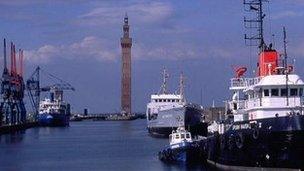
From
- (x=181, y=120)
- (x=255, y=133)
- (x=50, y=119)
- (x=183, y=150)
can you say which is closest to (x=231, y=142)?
(x=255, y=133)

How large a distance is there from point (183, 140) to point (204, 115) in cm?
4996

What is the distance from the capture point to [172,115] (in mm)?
102438

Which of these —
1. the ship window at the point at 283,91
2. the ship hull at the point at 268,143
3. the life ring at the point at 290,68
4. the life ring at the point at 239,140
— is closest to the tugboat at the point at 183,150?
the ship hull at the point at 268,143

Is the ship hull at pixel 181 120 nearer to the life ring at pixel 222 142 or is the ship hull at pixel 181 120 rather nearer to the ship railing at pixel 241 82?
the ship railing at pixel 241 82

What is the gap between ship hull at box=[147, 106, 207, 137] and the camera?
310ft

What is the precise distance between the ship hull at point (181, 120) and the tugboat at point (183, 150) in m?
28.7

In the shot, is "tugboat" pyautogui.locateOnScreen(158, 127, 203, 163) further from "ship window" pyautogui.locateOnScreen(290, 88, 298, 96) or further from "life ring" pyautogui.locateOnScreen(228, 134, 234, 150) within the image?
"ship window" pyautogui.locateOnScreen(290, 88, 298, 96)

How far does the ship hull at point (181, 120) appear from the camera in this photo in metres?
94.6

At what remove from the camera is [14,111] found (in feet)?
565

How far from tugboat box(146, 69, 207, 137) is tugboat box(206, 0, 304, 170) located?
36.9 m

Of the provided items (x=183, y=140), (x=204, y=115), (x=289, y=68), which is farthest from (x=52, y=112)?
(x=289, y=68)

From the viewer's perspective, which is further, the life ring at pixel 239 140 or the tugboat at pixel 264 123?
the life ring at pixel 239 140

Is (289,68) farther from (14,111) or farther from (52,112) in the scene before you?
(52,112)

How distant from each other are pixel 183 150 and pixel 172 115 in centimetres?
4105
